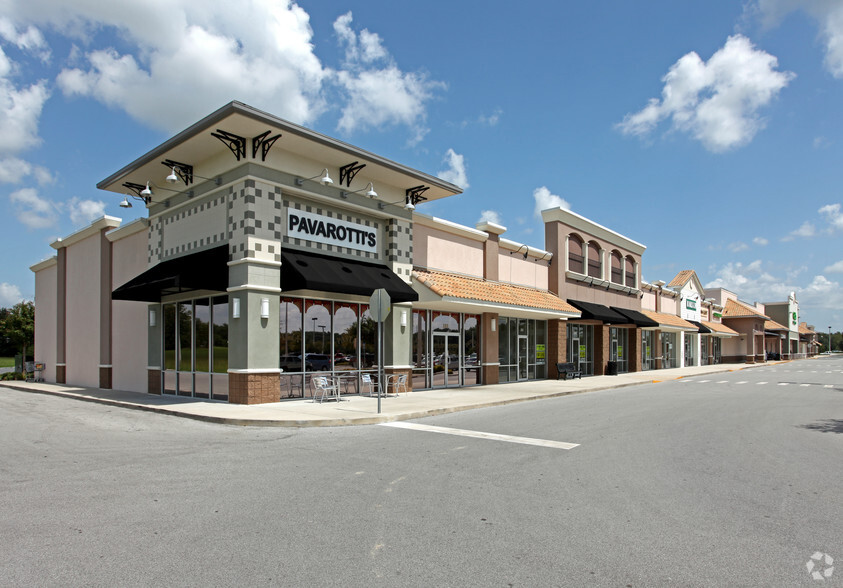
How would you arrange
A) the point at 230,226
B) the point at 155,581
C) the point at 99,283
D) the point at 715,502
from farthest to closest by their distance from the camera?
the point at 99,283, the point at 230,226, the point at 715,502, the point at 155,581

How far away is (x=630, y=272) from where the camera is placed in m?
35.8

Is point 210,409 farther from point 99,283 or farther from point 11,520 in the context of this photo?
point 99,283

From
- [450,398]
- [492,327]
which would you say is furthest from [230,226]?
[492,327]

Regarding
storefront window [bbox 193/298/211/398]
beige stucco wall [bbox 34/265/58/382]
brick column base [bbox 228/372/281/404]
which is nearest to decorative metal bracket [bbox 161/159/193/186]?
storefront window [bbox 193/298/211/398]

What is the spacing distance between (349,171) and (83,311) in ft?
46.3

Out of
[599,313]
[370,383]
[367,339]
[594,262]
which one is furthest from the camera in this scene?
[594,262]

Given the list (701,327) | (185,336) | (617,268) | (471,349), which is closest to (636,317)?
(617,268)

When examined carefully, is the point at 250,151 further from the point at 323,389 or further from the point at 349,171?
the point at 323,389

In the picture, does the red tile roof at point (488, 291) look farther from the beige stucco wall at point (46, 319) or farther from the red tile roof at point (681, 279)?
the red tile roof at point (681, 279)

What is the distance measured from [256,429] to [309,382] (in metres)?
4.76

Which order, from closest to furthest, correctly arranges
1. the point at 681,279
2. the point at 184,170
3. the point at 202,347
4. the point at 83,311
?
the point at 202,347
the point at 184,170
the point at 83,311
the point at 681,279

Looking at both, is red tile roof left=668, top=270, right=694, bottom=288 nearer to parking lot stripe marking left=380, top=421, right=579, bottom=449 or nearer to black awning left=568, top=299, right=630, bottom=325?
black awning left=568, top=299, right=630, bottom=325

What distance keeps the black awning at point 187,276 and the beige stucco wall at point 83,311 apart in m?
6.55

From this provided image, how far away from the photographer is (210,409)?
13266 mm
